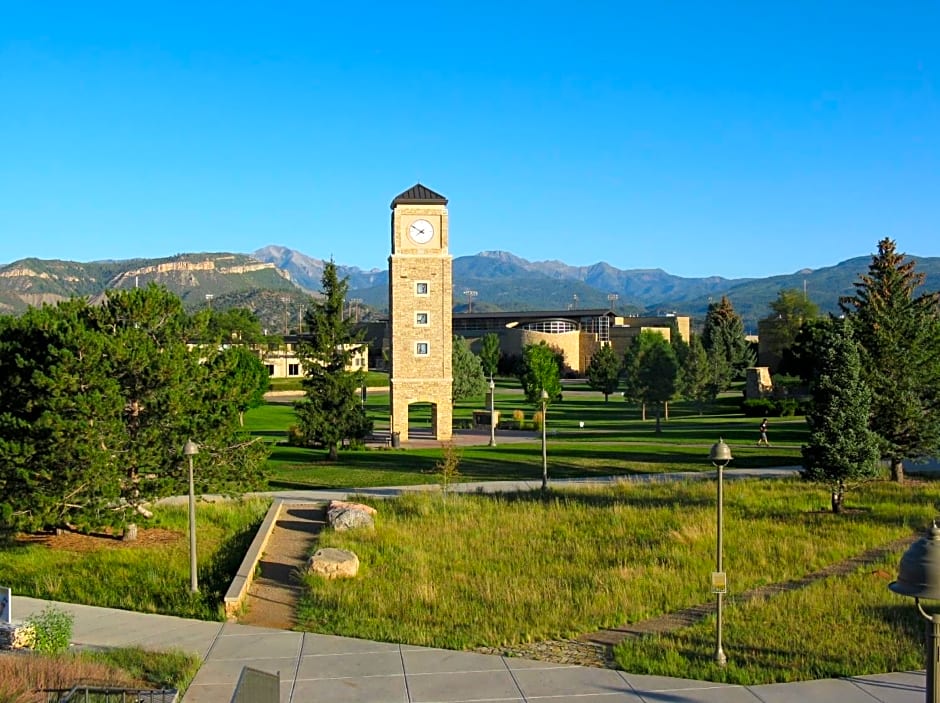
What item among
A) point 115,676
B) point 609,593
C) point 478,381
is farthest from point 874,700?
point 478,381

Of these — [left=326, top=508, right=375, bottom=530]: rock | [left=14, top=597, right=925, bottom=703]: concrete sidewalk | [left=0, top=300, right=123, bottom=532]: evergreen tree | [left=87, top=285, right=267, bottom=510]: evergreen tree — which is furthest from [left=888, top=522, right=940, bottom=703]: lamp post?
[left=87, top=285, right=267, bottom=510]: evergreen tree

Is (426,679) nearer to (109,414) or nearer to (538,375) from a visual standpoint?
(109,414)

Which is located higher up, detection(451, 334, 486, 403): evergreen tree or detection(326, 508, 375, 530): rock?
detection(451, 334, 486, 403): evergreen tree

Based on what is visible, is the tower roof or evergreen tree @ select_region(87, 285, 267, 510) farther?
the tower roof

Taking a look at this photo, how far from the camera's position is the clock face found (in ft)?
133

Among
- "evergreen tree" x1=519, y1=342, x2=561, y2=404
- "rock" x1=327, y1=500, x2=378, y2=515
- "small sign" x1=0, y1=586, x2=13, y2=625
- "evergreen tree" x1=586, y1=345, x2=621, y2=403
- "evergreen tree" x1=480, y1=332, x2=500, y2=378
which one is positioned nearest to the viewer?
"small sign" x1=0, y1=586, x2=13, y2=625

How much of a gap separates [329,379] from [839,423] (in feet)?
72.4

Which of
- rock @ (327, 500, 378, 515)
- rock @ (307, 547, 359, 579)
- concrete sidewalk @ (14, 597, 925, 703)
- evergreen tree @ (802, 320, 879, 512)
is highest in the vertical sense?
evergreen tree @ (802, 320, 879, 512)

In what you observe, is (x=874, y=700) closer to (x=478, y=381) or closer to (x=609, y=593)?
(x=609, y=593)

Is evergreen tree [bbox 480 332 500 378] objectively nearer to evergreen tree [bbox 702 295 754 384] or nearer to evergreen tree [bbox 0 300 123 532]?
evergreen tree [bbox 702 295 754 384]

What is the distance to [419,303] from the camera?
41.0 metres

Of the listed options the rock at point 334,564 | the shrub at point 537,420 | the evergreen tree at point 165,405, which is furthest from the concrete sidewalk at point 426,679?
the shrub at point 537,420

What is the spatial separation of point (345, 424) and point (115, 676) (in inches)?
1100

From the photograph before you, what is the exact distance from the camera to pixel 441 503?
23.7 metres
